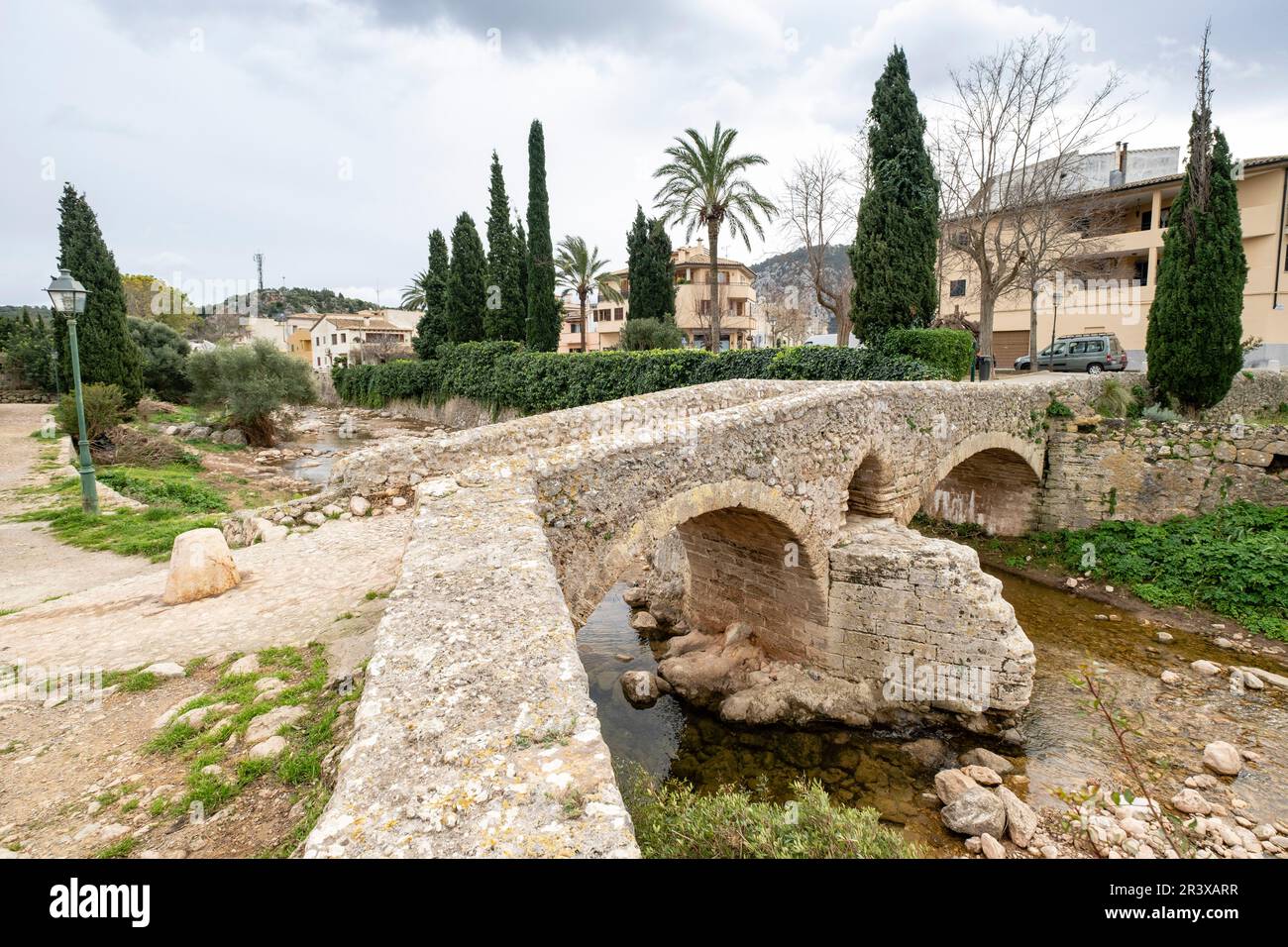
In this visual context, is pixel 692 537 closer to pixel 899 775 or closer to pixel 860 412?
pixel 860 412

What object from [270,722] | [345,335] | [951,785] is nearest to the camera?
[270,722]

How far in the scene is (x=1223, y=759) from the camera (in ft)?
26.0

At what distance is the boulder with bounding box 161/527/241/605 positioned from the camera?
23.6ft

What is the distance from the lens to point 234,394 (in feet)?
85.5

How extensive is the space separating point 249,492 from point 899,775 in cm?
1706

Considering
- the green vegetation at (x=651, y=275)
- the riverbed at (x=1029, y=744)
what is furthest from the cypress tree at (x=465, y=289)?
the riverbed at (x=1029, y=744)

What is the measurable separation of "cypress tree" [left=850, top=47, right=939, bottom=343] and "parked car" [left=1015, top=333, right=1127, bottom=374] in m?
10.9

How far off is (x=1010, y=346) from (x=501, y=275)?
1101 inches

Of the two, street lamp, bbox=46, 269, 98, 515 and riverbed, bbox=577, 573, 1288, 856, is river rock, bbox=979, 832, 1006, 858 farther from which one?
street lamp, bbox=46, 269, 98, 515

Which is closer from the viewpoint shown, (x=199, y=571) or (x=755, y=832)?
(x=755, y=832)

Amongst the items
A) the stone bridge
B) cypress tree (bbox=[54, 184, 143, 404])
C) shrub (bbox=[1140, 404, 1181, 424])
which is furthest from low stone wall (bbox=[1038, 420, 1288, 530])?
cypress tree (bbox=[54, 184, 143, 404])

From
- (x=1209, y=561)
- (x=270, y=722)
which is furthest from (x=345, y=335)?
(x=1209, y=561)

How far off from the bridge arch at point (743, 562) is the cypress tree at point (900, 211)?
10.8m

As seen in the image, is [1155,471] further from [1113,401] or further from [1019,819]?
[1019,819]
